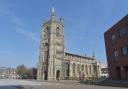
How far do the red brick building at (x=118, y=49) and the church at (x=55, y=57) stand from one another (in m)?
44.1

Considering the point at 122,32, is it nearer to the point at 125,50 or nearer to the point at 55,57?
the point at 125,50

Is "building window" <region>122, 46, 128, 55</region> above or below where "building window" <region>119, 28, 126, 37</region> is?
below

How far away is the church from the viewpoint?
87.9 metres

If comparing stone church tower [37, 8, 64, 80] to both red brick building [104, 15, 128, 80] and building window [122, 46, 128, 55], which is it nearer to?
red brick building [104, 15, 128, 80]

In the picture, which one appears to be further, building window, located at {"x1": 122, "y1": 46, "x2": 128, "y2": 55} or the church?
the church

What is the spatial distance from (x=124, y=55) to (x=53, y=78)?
52.4 meters

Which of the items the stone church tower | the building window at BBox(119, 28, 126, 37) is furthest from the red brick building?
the stone church tower

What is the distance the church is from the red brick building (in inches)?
1738

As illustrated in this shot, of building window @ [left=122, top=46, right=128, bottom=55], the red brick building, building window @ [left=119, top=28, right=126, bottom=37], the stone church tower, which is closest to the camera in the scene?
building window @ [left=122, top=46, right=128, bottom=55]

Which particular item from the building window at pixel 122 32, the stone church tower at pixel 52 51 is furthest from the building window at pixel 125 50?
the stone church tower at pixel 52 51

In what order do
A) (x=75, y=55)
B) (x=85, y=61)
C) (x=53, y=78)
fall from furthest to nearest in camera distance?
(x=85, y=61) → (x=75, y=55) → (x=53, y=78)

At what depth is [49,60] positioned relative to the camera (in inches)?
3447

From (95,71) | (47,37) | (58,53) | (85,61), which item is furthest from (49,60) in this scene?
(95,71)

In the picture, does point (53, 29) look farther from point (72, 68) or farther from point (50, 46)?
point (72, 68)
